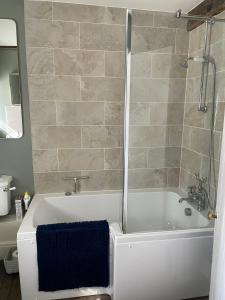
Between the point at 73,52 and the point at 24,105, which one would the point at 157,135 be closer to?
the point at 73,52

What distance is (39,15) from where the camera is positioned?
86.0 inches

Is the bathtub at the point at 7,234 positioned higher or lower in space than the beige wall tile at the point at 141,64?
lower

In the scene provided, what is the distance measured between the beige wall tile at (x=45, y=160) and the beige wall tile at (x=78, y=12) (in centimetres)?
131

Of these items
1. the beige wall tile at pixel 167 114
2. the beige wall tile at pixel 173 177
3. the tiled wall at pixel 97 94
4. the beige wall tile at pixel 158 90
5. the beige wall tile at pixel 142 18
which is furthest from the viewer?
the beige wall tile at pixel 173 177

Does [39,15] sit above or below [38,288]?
above

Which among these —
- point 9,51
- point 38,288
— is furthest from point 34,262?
point 9,51

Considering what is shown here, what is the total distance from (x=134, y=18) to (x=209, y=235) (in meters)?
1.84

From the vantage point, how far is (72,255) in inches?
71.2

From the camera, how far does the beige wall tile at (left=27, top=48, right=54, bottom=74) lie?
223cm

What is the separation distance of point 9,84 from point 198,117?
1871 mm

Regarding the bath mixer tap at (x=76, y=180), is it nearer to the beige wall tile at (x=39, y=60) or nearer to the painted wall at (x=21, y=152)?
the painted wall at (x=21, y=152)

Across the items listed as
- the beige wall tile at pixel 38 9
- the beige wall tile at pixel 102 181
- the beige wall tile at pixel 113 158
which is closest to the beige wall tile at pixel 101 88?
the beige wall tile at pixel 113 158

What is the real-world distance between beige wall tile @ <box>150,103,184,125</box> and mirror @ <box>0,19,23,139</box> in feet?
4.45

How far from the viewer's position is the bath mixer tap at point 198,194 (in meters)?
2.14
